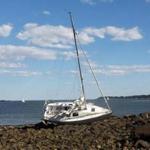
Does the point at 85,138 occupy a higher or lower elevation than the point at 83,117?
lower

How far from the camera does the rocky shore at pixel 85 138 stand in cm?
3516

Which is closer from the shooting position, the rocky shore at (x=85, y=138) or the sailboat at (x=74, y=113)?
the rocky shore at (x=85, y=138)

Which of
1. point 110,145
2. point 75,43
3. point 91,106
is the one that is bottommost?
point 110,145

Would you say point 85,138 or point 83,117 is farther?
point 83,117

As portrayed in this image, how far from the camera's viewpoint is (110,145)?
115 ft

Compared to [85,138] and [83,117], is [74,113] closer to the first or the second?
[83,117]

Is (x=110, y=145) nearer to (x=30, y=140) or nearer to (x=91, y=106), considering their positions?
(x=30, y=140)

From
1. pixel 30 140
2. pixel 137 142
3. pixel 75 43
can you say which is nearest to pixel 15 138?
pixel 30 140

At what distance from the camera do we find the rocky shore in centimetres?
3516

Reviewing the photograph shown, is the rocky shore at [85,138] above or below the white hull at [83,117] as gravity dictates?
below

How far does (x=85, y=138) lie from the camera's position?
129ft

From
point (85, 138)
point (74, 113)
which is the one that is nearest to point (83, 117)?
point (74, 113)

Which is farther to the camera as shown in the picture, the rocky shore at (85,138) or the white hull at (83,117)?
the white hull at (83,117)

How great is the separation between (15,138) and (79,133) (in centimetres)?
474
